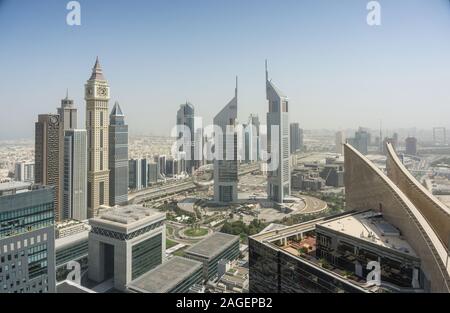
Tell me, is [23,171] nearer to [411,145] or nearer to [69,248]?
[69,248]

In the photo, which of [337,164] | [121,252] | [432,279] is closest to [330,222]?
[432,279]

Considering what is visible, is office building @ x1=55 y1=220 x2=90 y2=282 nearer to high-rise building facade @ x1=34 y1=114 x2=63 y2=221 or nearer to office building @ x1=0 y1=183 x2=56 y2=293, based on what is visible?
high-rise building facade @ x1=34 y1=114 x2=63 y2=221

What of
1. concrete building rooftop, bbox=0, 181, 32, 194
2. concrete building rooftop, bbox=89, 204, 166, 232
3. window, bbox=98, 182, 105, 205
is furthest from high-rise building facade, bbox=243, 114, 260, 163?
concrete building rooftop, bbox=0, 181, 32, 194

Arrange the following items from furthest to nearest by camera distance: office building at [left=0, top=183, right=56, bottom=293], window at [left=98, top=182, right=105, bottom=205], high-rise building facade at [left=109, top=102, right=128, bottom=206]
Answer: high-rise building facade at [left=109, top=102, right=128, bottom=206] < window at [left=98, top=182, right=105, bottom=205] < office building at [left=0, top=183, right=56, bottom=293]

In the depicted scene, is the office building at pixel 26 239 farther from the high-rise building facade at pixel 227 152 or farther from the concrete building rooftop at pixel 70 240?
the high-rise building facade at pixel 227 152

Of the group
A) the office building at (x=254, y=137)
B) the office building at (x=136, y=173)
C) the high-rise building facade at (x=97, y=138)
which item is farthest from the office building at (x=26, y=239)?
the office building at (x=254, y=137)
